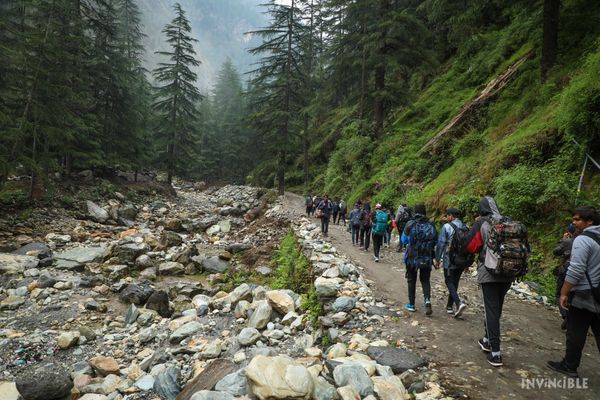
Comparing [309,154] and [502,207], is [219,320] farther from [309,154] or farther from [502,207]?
[309,154]

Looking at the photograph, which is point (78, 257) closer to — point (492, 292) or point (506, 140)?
point (492, 292)

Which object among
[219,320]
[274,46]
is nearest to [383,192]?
[219,320]

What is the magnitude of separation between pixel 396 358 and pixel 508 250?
2.10 m

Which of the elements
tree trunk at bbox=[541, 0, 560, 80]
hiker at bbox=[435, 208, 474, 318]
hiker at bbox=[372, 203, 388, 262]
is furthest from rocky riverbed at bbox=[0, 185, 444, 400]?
tree trunk at bbox=[541, 0, 560, 80]

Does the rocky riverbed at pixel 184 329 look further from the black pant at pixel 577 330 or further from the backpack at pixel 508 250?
the black pant at pixel 577 330

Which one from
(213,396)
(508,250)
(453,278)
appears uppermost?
(508,250)

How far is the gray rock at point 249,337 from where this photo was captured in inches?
242

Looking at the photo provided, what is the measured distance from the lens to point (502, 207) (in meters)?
9.32

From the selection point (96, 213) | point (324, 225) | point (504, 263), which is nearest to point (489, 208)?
point (504, 263)

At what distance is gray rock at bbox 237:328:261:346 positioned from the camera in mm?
6143

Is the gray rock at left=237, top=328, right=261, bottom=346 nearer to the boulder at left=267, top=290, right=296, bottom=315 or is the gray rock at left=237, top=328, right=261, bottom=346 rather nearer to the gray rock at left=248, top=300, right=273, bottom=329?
the gray rock at left=248, top=300, right=273, bottom=329

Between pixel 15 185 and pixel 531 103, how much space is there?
2755cm

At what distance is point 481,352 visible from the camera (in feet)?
15.8

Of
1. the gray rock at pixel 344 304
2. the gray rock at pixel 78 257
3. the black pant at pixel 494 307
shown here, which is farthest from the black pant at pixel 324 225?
the black pant at pixel 494 307
